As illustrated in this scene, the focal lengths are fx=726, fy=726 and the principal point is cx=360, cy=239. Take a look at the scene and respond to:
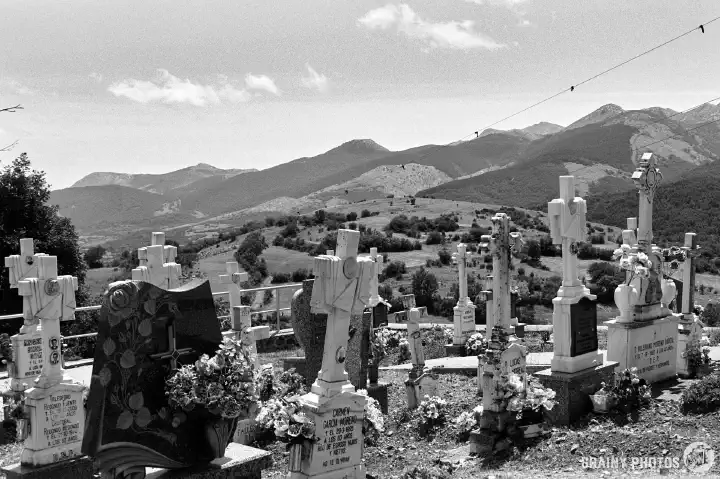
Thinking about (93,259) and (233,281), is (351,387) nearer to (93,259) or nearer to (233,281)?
(233,281)

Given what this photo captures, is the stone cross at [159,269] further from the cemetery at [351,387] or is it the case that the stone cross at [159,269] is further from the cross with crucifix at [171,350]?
the cross with crucifix at [171,350]

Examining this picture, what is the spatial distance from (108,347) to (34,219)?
2139 cm

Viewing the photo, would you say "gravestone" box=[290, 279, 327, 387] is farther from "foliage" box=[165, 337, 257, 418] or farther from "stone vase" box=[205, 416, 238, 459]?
"stone vase" box=[205, 416, 238, 459]

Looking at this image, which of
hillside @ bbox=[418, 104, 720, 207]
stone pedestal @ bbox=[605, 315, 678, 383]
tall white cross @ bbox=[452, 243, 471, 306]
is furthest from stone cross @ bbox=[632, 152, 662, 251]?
hillside @ bbox=[418, 104, 720, 207]

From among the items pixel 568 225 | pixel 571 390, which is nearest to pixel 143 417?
pixel 571 390

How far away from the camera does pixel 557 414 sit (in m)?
10.2

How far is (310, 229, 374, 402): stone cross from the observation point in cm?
784

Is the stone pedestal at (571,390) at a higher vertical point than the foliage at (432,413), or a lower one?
higher

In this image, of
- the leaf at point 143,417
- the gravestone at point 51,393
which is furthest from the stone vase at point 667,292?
the gravestone at point 51,393

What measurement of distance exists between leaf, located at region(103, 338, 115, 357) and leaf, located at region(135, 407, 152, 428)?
0.67 metres

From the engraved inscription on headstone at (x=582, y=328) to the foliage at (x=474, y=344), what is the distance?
647 cm

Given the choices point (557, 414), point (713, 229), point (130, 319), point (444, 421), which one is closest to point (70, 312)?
point (130, 319)

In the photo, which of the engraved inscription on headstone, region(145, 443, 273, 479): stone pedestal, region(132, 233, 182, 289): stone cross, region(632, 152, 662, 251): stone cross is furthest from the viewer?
region(632, 152, 662, 251): stone cross

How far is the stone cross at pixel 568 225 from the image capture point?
10969 mm
